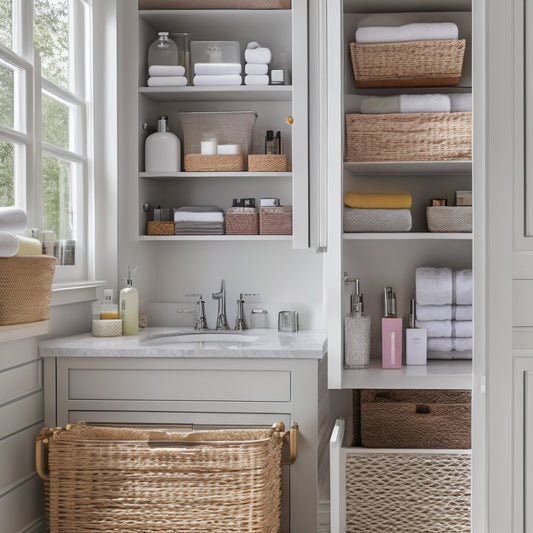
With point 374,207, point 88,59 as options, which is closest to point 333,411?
point 374,207

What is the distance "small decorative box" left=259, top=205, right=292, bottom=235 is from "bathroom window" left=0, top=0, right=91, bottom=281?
724mm

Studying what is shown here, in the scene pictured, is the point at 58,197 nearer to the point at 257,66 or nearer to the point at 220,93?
the point at 220,93

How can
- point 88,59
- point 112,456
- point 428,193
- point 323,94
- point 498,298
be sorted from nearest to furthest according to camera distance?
point 498,298 → point 112,456 → point 323,94 → point 428,193 → point 88,59

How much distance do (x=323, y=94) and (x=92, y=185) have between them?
1139 mm

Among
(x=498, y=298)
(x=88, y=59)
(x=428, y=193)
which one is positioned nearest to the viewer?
(x=498, y=298)

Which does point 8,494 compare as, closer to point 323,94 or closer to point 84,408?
point 84,408

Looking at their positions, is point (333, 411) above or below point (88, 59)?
below

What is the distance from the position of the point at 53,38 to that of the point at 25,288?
3.84ft

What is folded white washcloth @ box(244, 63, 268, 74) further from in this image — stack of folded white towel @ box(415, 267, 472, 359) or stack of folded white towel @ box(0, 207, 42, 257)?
stack of folded white towel @ box(0, 207, 42, 257)

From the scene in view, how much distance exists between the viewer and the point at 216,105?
379 centimetres

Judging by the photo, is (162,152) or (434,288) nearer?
(434,288)

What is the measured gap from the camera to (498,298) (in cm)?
214

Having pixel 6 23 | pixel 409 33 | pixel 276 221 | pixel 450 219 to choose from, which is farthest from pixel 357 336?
pixel 6 23

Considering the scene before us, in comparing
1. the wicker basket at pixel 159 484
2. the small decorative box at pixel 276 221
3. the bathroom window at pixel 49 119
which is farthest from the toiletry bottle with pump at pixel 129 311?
the wicker basket at pixel 159 484
